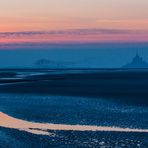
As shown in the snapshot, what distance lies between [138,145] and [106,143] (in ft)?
4.94

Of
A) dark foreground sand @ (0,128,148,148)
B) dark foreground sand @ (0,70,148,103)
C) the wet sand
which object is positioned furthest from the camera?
dark foreground sand @ (0,70,148,103)

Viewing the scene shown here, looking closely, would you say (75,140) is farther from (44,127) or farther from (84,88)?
A: (84,88)

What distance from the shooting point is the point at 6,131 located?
85.5ft

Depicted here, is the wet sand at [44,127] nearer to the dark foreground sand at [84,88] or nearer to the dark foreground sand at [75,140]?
the dark foreground sand at [75,140]

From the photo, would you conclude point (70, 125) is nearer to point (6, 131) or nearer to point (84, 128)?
point (84, 128)

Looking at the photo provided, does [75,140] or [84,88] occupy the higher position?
[75,140]

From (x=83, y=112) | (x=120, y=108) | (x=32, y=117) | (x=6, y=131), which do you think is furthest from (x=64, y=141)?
(x=120, y=108)

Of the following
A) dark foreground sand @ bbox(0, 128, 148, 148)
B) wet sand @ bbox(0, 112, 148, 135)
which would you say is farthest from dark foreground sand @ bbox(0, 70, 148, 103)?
dark foreground sand @ bbox(0, 128, 148, 148)

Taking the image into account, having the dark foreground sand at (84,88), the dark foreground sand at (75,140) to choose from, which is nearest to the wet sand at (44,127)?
the dark foreground sand at (75,140)

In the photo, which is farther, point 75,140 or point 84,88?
point 84,88

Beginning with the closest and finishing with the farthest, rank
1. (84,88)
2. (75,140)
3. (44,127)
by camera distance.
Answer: (75,140) < (44,127) < (84,88)

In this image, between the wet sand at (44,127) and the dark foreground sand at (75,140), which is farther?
the wet sand at (44,127)

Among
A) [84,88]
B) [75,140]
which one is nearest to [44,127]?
[75,140]

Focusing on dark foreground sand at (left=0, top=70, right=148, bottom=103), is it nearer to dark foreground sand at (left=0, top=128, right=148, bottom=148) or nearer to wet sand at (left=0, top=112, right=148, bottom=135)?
wet sand at (left=0, top=112, right=148, bottom=135)
